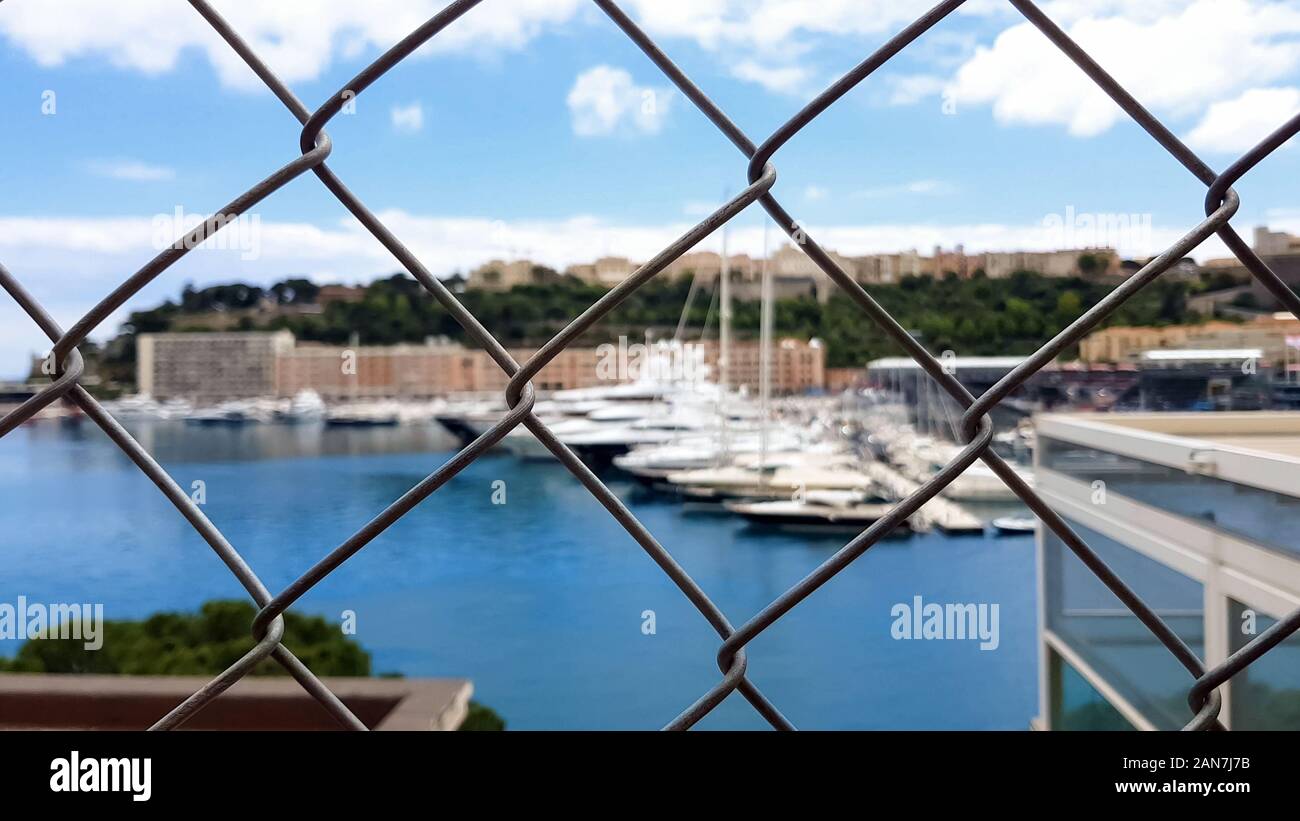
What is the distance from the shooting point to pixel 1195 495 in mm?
2785

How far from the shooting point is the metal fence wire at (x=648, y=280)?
22 cm

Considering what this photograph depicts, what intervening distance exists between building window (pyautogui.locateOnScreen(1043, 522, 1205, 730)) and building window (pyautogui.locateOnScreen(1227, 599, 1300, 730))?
153 mm

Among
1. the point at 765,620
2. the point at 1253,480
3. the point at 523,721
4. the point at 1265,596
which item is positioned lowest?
the point at 523,721

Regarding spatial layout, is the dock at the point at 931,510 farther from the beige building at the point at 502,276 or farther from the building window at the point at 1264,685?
the beige building at the point at 502,276

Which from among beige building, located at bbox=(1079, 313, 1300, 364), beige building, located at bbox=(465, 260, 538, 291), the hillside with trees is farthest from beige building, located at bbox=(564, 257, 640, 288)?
beige building, located at bbox=(1079, 313, 1300, 364)

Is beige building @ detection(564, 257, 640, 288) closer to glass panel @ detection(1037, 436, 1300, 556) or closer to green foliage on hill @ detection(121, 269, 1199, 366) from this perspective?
green foliage on hill @ detection(121, 269, 1199, 366)

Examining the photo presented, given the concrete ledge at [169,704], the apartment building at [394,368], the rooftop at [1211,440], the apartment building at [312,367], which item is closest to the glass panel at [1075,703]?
the rooftop at [1211,440]

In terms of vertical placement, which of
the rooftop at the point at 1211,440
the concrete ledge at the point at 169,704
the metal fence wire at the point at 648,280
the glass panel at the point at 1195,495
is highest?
the metal fence wire at the point at 648,280

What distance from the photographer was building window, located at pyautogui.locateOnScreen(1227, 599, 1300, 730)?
88.4 inches

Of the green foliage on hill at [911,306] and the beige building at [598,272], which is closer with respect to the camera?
the beige building at [598,272]

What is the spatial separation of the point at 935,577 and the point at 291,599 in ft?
27.5

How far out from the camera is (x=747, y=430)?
8109mm

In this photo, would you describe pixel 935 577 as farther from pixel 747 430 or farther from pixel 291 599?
pixel 291 599
